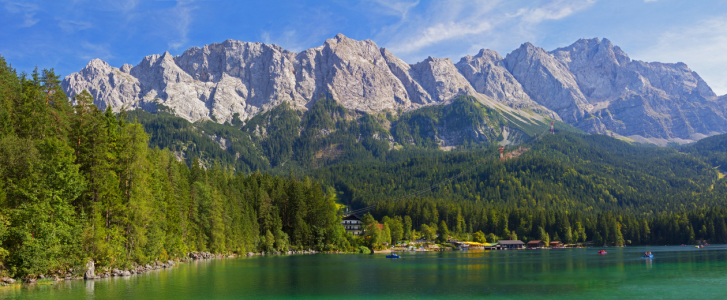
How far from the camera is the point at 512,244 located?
7343 inches

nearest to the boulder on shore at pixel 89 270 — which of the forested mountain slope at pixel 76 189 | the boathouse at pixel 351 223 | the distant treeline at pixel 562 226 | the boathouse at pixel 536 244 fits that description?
the forested mountain slope at pixel 76 189

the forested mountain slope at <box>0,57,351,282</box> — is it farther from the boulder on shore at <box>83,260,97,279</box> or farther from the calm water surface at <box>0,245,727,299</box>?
the calm water surface at <box>0,245,727,299</box>

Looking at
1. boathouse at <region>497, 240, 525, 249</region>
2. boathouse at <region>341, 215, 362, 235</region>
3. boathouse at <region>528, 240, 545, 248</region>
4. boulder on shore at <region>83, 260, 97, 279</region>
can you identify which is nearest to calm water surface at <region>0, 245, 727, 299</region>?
boulder on shore at <region>83, 260, 97, 279</region>

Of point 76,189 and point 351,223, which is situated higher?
point 76,189

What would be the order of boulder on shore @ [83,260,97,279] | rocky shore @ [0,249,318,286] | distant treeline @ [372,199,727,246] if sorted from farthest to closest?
distant treeline @ [372,199,727,246]
boulder on shore @ [83,260,97,279]
rocky shore @ [0,249,318,286]

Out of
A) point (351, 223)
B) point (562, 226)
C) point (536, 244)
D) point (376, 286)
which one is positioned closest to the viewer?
point (376, 286)

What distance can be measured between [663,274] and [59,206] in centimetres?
7380

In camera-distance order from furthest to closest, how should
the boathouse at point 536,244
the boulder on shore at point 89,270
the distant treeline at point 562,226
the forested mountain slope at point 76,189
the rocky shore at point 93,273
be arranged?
1. the distant treeline at point 562,226
2. the boathouse at point 536,244
3. the boulder on shore at point 89,270
4. the rocky shore at point 93,273
5. the forested mountain slope at point 76,189

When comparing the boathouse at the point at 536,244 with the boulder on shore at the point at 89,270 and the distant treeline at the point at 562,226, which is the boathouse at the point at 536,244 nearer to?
the distant treeline at the point at 562,226

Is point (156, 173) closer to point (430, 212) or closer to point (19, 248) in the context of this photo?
point (19, 248)

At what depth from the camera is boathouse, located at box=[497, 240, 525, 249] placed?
18638 centimetres

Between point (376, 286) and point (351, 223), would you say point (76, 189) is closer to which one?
point (376, 286)

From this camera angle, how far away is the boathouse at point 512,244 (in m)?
186

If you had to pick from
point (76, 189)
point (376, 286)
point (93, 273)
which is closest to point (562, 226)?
point (376, 286)
